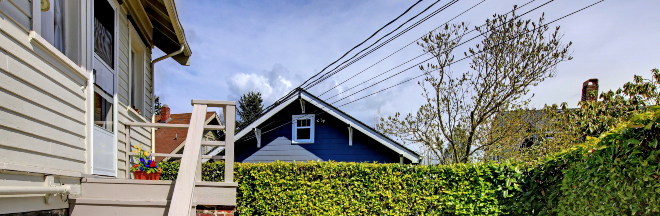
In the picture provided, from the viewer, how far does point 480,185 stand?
5348 mm

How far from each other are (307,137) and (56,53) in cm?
877

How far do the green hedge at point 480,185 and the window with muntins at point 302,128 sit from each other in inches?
164

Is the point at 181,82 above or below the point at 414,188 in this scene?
above

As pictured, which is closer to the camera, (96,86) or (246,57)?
(96,86)

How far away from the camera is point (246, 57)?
10.2 meters

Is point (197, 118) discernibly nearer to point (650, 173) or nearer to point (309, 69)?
point (650, 173)

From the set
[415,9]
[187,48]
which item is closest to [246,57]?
[187,48]

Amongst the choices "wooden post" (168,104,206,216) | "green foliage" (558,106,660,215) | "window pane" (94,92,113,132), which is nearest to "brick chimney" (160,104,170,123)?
"window pane" (94,92,113,132)

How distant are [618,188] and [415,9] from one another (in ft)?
13.8

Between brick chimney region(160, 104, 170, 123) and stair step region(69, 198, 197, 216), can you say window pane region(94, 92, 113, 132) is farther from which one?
brick chimney region(160, 104, 170, 123)

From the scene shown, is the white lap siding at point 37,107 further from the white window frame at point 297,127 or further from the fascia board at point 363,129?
the white window frame at point 297,127

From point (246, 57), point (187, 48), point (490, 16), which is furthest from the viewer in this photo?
point (246, 57)

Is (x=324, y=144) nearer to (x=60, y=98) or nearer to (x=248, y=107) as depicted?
(x=60, y=98)

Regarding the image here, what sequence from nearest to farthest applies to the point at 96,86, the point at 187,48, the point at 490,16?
the point at 96,86 < the point at 187,48 < the point at 490,16
